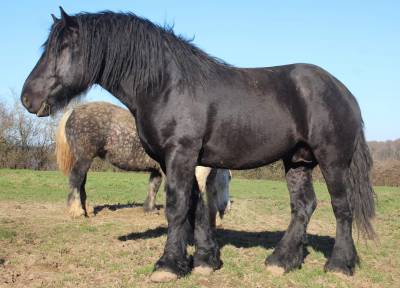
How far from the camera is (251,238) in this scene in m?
7.09

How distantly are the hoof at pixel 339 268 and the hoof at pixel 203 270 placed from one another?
132cm

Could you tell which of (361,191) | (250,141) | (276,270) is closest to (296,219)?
(276,270)

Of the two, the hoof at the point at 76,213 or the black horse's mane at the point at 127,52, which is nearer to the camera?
the black horse's mane at the point at 127,52

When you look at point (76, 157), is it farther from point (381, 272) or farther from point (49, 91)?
point (381, 272)

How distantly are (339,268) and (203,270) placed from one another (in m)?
1.49

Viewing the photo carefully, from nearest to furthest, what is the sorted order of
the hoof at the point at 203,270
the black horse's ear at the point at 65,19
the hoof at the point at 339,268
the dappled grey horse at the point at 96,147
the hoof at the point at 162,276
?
the hoof at the point at 162,276, the black horse's ear at the point at 65,19, the hoof at the point at 203,270, the hoof at the point at 339,268, the dappled grey horse at the point at 96,147

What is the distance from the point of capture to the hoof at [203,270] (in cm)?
470

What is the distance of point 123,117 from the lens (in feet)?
32.0

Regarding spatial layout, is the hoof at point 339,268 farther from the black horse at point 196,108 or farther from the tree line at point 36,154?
the tree line at point 36,154

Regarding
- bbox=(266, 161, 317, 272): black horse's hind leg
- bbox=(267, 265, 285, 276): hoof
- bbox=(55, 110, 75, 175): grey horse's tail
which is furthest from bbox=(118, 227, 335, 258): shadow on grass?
bbox=(55, 110, 75, 175): grey horse's tail

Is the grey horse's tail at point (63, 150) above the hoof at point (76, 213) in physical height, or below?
above

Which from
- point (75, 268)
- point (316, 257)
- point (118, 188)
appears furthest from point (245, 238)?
point (118, 188)

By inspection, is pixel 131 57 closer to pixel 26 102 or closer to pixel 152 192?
pixel 26 102

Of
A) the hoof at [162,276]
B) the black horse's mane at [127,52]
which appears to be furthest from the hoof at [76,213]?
the hoof at [162,276]
